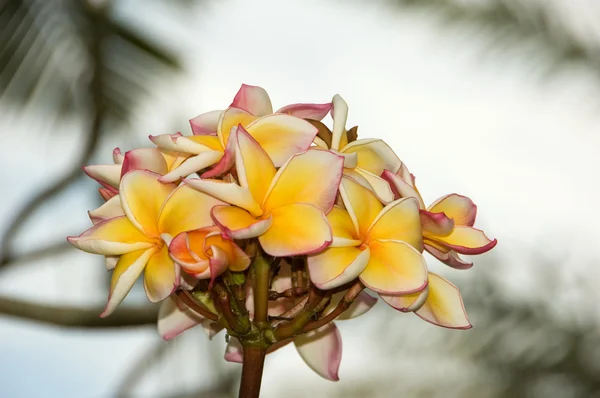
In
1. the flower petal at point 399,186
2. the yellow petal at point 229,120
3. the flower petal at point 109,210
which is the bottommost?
the flower petal at point 109,210

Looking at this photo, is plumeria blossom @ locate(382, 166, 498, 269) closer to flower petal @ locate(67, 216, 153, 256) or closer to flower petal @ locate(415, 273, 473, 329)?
flower petal @ locate(415, 273, 473, 329)

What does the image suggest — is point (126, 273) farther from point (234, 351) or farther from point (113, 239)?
point (234, 351)

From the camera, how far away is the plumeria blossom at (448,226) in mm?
368

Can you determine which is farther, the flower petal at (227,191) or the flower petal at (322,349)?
the flower petal at (322,349)

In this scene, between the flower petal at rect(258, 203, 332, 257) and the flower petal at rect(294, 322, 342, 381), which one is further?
the flower petal at rect(294, 322, 342, 381)

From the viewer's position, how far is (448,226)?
365 millimetres

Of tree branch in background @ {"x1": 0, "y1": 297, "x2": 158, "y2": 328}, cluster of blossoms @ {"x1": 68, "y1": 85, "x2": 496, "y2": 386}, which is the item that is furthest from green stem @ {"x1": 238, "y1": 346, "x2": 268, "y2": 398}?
tree branch in background @ {"x1": 0, "y1": 297, "x2": 158, "y2": 328}

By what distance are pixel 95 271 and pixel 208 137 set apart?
1.11 m

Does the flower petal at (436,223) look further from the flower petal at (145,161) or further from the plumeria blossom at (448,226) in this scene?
the flower petal at (145,161)

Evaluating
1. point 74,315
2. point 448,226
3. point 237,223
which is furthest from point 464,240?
point 74,315

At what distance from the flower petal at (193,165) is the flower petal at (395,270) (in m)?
0.09

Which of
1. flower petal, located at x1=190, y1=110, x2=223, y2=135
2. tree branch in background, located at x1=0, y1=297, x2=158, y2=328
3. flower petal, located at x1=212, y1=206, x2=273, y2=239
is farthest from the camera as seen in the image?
tree branch in background, located at x1=0, y1=297, x2=158, y2=328

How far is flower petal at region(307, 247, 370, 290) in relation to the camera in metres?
0.33

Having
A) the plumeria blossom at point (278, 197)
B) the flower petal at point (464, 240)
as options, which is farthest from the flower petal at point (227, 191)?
the flower petal at point (464, 240)
